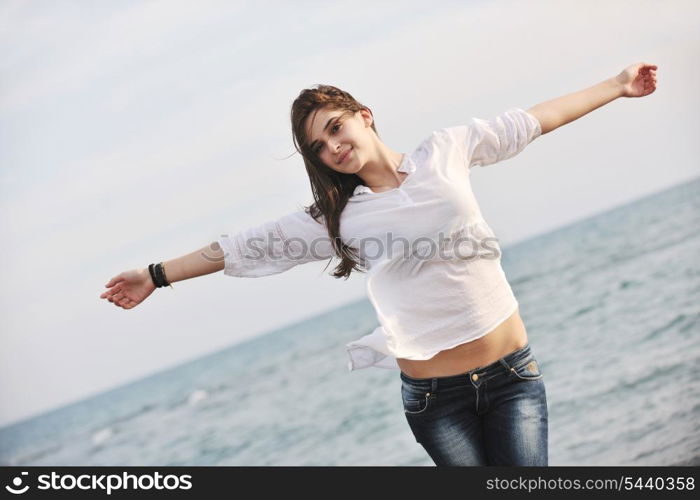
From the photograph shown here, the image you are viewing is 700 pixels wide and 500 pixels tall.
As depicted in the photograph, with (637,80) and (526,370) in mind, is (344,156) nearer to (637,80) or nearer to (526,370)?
(526,370)

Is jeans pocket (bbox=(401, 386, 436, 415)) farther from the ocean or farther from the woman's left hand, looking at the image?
the ocean

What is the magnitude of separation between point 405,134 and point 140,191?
7.33m

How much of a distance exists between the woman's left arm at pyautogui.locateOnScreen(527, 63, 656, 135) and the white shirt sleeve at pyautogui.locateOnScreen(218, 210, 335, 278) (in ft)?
2.17

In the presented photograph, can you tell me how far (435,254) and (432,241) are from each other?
0.04 meters

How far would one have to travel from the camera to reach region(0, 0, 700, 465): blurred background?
611 cm

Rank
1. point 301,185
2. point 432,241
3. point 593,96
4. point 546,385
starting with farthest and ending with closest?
point 546,385, point 301,185, point 593,96, point 432,241

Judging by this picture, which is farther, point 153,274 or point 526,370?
point 153,274

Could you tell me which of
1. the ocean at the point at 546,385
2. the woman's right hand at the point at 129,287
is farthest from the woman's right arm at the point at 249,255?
the ocean at the point at 546,385

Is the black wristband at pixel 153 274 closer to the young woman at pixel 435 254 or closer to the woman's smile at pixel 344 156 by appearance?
the young woman at pixel 435 254

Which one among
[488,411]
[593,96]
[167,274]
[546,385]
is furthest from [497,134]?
[546,385]

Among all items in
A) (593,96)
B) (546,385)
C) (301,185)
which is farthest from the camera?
(546,385)

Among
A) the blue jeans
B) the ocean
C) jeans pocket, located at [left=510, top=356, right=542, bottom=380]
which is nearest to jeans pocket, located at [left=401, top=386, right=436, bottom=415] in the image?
the blue jeans

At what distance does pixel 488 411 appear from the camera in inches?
85.5

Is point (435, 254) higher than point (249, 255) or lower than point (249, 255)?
lower
